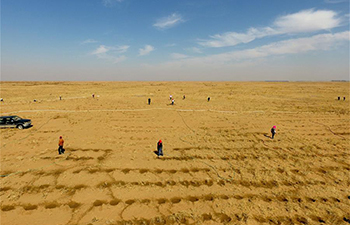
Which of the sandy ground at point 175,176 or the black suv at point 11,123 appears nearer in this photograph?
the sandy ground at point 175,176

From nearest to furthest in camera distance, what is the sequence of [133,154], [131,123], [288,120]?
1. [133,154]
2. [131,123]
3. [288,120]

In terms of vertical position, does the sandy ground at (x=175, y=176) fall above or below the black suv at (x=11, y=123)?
below

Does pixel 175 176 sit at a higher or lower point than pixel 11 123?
lower

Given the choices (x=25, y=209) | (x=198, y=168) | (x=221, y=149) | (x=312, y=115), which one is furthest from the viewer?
(x=312, y=115)

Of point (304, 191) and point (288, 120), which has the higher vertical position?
point (288, 120)

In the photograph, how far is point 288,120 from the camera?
21938 mm

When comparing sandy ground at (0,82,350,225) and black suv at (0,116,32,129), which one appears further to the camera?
black suv at (0,116,32,129)

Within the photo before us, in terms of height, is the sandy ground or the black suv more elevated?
the black suv

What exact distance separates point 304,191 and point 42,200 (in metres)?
13.2

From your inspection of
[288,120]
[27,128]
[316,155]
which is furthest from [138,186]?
[288,120]

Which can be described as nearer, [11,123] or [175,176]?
[175,176]

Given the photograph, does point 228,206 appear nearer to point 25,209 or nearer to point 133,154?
point 133,154

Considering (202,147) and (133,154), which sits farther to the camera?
(202,147)

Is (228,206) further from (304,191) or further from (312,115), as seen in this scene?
(312,115)
